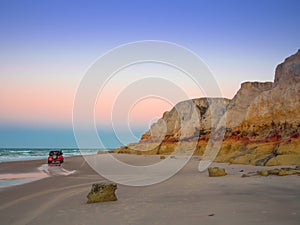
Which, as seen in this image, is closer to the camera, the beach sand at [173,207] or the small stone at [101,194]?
the beach sand at [173,207]

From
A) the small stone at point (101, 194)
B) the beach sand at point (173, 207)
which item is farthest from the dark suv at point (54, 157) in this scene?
the small stone at point (101, 194)

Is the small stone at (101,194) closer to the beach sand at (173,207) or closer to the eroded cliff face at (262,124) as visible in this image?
the beach sand at (173,207)

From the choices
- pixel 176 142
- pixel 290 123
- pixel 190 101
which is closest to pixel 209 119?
pixel 176 142

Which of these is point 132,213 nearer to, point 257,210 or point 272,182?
point 257,210

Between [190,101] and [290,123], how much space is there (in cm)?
4403

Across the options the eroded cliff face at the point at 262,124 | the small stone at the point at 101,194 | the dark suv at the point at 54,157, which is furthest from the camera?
the dark suv at the point at 54,157

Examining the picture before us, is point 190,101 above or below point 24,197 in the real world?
above

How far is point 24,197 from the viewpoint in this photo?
12508 mm

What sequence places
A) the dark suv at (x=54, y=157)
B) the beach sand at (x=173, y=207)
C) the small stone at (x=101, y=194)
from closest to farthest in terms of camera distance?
1. the beach sand at (x=173, y=207)
2. the small stone at (x=101, y=194)
3. the dark suv at (x=54, y=157)

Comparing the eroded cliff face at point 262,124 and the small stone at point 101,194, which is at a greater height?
the eroded cliff face at point 262,124

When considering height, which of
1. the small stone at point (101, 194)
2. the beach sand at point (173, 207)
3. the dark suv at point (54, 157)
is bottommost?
the beach sand at point (173, 207)

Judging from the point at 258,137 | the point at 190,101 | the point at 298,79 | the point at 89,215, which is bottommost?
the point at 89,215

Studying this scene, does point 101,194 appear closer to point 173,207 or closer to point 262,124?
point 173,207

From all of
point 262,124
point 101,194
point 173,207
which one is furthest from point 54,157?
point 173,207
